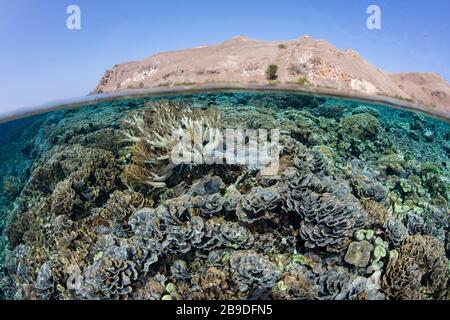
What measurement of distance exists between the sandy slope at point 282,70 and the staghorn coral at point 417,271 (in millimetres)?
6025

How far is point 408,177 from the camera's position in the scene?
6117 millimetres

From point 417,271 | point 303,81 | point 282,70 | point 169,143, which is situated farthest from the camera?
point 303,81

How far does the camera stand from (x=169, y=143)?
4598 mm

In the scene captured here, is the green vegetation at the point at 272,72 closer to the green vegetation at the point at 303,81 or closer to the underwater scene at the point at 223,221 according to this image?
the green vegetation at the point at 303,81

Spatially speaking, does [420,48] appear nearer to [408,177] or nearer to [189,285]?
[408,177]

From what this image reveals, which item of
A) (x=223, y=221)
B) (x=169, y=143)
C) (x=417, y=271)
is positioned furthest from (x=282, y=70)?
(x=417, y=271)

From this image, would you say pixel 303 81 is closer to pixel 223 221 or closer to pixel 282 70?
pixel 282 70

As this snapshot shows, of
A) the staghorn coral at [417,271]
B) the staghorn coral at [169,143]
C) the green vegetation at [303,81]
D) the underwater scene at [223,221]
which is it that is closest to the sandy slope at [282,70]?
the green vegetation at [303,81]

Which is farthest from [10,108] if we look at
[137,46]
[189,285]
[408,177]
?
[408,177]

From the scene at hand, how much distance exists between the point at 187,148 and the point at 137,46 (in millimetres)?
5220

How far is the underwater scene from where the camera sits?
350cm

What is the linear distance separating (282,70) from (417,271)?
6.40 metres

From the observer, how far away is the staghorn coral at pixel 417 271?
138 inches

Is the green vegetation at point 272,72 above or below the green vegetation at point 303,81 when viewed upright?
above
